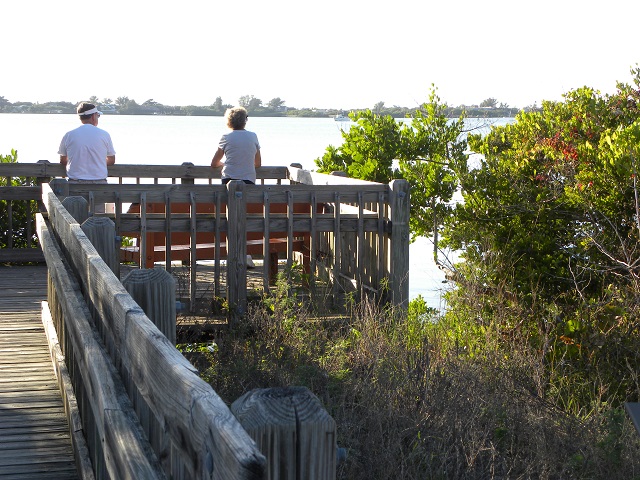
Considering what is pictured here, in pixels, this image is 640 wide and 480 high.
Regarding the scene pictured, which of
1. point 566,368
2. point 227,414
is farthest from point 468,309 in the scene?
point 227,414

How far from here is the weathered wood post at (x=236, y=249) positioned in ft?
29.2

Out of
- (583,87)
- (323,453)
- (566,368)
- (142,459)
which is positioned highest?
(583,87)

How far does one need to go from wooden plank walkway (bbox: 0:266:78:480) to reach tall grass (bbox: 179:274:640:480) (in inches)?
56.4

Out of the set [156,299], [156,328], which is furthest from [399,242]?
[156,328]

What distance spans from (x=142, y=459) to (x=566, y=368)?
7.40 metres

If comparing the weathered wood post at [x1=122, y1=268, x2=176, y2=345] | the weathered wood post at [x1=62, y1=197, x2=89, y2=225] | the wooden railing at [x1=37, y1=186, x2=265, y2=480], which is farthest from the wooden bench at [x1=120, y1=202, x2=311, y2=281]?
the weathered wood post at [x1=122, y1=268, x2=176, y2=345]

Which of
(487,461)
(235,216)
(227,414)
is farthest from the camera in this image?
(235,216)

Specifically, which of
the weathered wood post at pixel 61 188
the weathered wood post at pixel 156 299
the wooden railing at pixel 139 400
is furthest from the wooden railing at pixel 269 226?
the weathered wood post at pixel 156 299

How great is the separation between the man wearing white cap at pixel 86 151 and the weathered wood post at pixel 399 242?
361 centimetres

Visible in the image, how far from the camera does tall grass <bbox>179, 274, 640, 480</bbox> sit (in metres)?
5.82

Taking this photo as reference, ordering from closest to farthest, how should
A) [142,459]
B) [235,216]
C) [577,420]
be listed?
[142,459], [577,420], [235,216]

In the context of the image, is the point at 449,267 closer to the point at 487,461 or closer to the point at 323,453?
the point at 487,461

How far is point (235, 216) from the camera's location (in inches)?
352

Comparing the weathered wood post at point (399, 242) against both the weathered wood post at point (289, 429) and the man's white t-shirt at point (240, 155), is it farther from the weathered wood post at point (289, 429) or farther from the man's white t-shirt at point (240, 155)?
the weathered wood post at point (289, 429)
